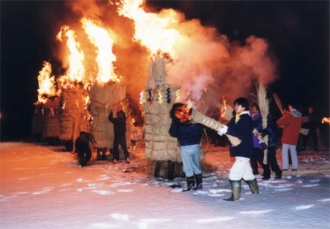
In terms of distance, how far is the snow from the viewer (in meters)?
5.29

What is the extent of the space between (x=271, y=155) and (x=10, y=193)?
18.3 feet

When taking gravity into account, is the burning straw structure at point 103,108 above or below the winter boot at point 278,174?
above

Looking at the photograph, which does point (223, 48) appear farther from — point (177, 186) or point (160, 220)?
point (160, 220)

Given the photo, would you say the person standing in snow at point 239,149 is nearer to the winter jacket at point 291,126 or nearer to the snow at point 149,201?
the snow at point 149,201

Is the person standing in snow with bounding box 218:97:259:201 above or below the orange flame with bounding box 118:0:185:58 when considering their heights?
below

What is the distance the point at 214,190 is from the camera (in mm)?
7422

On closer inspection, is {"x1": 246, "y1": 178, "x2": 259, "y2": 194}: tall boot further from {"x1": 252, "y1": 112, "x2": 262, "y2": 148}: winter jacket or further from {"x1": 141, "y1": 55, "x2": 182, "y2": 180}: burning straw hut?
{"x1": 141, "y1": 55, "x2": 182, "y2": 180}: burning straw hut

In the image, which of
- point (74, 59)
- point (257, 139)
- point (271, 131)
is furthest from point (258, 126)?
point (74, 59)

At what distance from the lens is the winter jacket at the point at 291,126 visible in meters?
9.47

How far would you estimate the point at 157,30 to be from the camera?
1023 centimetres

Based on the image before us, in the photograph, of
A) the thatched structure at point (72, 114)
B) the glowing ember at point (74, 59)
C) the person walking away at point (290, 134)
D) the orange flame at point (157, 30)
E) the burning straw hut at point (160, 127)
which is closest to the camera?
the burning straw hut at point (160, 127)

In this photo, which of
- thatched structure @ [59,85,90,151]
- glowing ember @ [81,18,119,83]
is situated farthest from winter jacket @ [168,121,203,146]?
thatched structure @ [59,85,90,151]

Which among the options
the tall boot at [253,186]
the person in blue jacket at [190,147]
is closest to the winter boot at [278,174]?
the tall boot at [253,186]

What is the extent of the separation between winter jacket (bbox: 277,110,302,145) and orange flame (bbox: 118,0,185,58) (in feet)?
10.7
